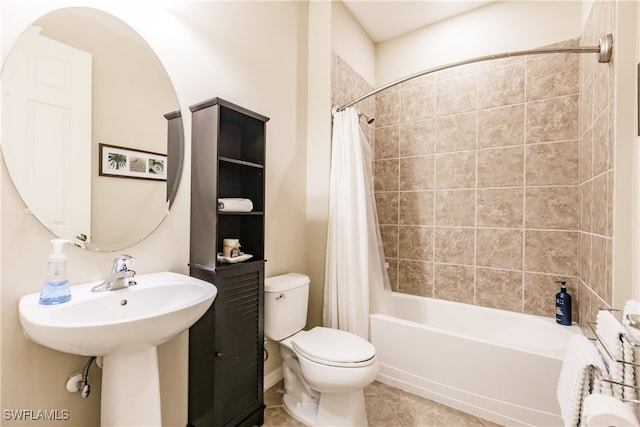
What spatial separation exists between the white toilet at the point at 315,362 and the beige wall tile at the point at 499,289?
4.04 ft

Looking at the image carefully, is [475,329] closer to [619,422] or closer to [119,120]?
[619,422]

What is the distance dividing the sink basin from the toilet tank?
1.78ft

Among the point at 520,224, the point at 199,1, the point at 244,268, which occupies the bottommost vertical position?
the point at 244,268

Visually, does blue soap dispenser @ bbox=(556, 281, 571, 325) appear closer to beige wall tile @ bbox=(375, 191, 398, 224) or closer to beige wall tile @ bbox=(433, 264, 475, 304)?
beige wall tile @ bbox=(433, 264, 475, 304)

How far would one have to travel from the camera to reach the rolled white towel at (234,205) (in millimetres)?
1443

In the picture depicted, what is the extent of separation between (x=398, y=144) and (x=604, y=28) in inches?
57.8

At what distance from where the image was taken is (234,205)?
149 centimetres

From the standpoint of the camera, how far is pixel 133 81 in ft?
4.15

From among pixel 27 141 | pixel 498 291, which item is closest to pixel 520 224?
pixel 498 291

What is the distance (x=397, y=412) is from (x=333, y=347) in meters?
0.63

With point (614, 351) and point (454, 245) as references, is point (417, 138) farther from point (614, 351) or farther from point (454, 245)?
point (614, 351)

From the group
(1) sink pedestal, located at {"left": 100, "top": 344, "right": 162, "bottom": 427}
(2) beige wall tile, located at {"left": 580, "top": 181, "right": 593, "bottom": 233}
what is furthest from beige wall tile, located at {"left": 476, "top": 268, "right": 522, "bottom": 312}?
(1) sink pedestal, located at {"left": 100, "top": 344, "right": 162, "bottom": 427}

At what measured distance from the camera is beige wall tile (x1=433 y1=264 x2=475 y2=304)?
7.77 ft

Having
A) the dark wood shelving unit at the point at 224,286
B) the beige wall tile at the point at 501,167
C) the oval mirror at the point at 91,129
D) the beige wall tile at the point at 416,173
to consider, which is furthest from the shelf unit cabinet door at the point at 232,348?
the beige wall tile at the point at 501,167
